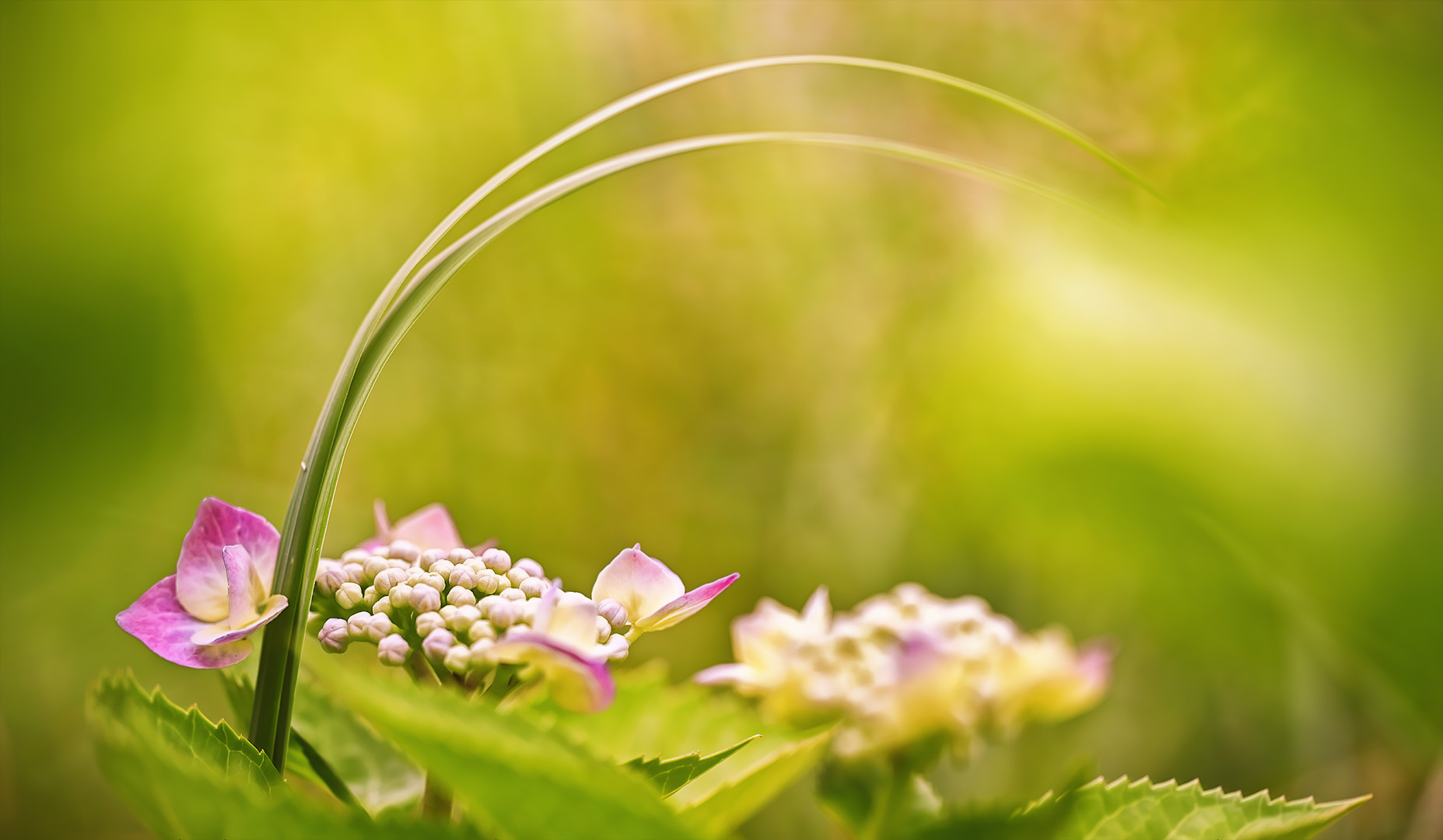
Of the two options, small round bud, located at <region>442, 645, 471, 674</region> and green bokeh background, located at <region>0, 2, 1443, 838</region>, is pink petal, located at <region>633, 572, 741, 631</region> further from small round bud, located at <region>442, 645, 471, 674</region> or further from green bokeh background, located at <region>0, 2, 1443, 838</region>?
green bokeh background, located at <region>0, 2, 1443, 838</region>

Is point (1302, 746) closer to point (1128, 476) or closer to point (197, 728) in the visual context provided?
point (1128, 476)

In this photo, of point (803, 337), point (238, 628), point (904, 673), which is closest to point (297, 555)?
point (238, 628)

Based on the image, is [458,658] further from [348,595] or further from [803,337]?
[803,337]

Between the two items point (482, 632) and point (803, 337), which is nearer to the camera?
point (482, 632)

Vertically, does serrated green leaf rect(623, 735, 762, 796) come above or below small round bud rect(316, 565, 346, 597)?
below

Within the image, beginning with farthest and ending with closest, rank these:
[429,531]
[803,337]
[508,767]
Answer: [803,337] → [429,531] → [508,767]

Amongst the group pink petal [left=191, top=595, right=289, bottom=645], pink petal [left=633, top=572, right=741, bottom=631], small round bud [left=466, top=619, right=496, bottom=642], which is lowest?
pink petal [left=191, top=595, right=289, bottom=645]

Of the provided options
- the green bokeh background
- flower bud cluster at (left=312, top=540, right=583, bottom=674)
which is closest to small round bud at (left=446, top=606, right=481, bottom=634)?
flower bud cluster at (left=312, top=540, right=583, bottom=674)

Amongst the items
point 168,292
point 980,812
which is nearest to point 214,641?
point 980,812
